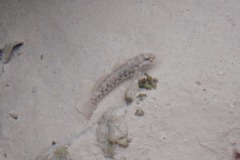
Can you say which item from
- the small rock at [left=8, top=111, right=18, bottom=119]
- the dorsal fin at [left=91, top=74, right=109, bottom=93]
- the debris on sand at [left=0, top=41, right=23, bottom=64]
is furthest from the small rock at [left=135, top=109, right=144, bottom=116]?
the debris on sand at [left=0, top=41, right=23, bottom=64]

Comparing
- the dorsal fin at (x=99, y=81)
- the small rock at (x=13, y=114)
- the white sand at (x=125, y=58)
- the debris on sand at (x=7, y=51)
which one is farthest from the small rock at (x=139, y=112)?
the debris on sand at (x=7, y=51)

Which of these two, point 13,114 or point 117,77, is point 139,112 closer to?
point 117,77

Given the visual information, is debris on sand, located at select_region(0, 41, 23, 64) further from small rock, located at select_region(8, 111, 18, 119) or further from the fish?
the fish

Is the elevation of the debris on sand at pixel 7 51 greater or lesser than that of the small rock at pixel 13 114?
greater

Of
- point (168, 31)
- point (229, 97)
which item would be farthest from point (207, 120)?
point (168, 31)

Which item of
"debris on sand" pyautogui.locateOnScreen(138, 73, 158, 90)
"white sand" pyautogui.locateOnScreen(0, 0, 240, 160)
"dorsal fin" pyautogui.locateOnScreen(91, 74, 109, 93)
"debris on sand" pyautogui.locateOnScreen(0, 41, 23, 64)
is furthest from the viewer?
"debris on sand" pyautogui.locateOnScreen(0, 41, 23, 64)

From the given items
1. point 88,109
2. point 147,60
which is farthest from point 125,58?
point 88,109

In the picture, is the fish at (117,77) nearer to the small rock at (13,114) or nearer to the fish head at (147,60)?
the fish head at (147,60)
